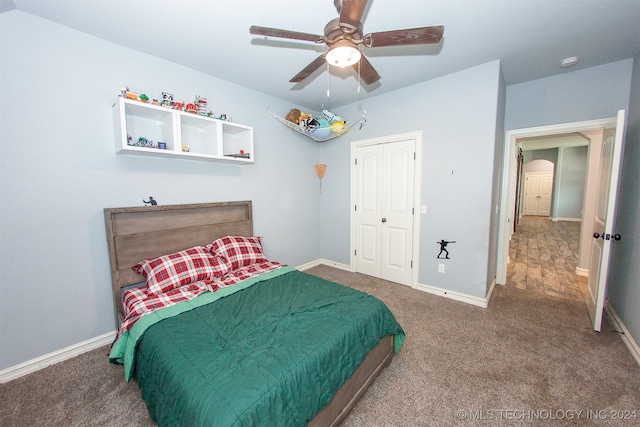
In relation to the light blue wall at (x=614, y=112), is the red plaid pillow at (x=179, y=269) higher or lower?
lower

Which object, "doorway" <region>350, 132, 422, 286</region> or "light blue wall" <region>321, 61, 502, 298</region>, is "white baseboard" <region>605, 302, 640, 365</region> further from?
"doorway" <region>350, 132, 422, 286</region>

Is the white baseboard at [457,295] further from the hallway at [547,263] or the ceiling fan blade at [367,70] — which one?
the ceiling fan blade at [367,70]

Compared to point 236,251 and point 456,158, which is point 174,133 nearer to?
point 236,251

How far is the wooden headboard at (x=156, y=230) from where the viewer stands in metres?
2.11

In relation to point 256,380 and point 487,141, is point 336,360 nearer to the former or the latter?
point 256,380

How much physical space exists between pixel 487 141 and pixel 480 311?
6.21 feet

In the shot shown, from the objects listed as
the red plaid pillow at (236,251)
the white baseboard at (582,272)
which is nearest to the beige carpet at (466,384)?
the red plaid pillow at (236,251)

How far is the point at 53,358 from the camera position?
6.30 feet

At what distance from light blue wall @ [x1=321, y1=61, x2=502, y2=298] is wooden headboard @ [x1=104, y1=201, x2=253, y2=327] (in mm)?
2461

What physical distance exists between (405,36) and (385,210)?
92.9 inches

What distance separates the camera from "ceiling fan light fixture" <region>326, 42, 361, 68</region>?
1487 millimetres

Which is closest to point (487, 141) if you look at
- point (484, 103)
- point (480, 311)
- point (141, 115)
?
point (484, 103)

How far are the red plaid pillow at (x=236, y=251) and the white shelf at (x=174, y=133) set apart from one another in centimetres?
92

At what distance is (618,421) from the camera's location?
1.42 metres
